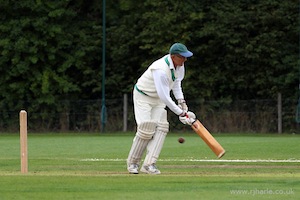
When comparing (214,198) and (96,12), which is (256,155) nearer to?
(214,198)

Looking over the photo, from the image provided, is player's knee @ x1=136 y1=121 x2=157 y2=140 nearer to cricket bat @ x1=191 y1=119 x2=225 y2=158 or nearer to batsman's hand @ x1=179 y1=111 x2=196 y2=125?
batsman's hand @ x1=179 y1=111 x2=196 y2=125

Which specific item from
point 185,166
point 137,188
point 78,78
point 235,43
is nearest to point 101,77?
point 78,78

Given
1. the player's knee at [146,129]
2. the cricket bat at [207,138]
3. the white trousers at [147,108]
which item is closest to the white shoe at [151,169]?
the player's knee at [146,129]

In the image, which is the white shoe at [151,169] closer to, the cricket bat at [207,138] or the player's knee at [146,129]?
the player's knee at [146,129]

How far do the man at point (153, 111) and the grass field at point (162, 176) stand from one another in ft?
1.43

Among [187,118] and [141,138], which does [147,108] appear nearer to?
[141,138]

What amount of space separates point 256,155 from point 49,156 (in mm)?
4752

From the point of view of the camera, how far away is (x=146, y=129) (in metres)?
16.0

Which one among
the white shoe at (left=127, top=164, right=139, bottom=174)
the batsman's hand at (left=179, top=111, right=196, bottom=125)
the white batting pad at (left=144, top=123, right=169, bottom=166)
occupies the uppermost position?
the batsman's hand at (left=179, top=111, right=196, bottom=125)

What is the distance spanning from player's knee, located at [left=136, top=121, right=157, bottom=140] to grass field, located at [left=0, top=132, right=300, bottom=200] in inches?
27.1

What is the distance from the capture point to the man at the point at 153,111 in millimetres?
15883

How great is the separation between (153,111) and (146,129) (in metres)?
0.37

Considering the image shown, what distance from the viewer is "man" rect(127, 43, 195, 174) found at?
15883 millimetres

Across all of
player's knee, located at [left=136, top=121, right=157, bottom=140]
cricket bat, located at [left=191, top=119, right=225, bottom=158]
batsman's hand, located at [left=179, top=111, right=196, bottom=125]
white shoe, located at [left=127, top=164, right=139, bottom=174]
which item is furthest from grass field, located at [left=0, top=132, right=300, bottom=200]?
batsman's hand, located at [left=179, top=111, right=196, bottom=125]
